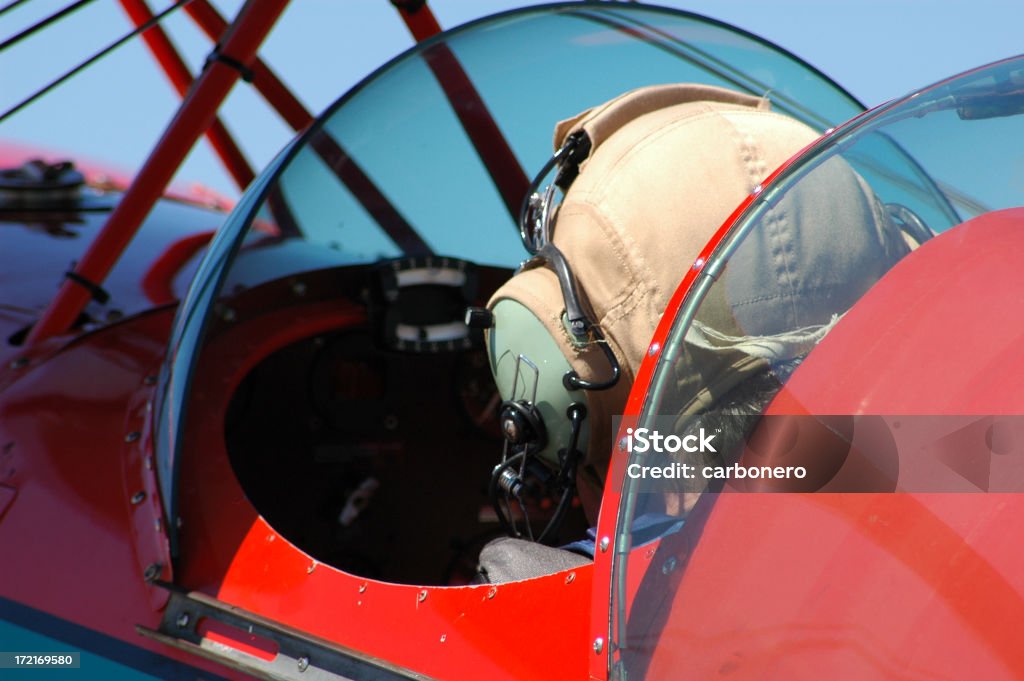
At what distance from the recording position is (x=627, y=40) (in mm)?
2666

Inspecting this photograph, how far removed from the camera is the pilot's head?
6.21 feet

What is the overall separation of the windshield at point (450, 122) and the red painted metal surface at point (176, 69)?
4.75 ft

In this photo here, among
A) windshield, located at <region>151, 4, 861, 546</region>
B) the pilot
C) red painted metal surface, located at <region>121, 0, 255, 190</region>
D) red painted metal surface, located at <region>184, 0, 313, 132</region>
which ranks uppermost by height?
red painted metal surface, located at <region>121, 0, 255, 190</region>

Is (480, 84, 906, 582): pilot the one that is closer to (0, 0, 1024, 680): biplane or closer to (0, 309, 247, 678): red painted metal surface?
(0, 0, 1024, 680): biplane

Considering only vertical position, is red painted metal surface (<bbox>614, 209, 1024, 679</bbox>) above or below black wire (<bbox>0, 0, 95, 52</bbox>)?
below

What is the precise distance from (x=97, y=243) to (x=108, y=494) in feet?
3.15

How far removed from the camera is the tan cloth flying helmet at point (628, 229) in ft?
6.20

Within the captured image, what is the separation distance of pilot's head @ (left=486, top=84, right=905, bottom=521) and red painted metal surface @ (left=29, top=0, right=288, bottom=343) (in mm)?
1427

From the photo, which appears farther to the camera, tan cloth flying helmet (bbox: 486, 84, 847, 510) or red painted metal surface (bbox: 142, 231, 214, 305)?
red painted metal surface (bbox: 142, 231, 214, 305)

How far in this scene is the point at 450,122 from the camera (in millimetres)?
2871

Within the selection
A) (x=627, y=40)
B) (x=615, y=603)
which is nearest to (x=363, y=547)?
(x=627, y=40)

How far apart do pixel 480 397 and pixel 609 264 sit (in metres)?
1.36

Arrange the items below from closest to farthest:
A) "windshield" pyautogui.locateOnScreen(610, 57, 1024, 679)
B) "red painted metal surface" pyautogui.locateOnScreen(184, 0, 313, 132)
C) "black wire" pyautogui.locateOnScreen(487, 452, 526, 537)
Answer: "windshield" pyautogui.locateOnScreen(610, 57, 1024, 679)
"black wire" pyautogui.locateOnScreen(487, 452, 526, 537)
"red painted metal surface" pyautogui.locateOnScreen(184, 0, 313, 132)
